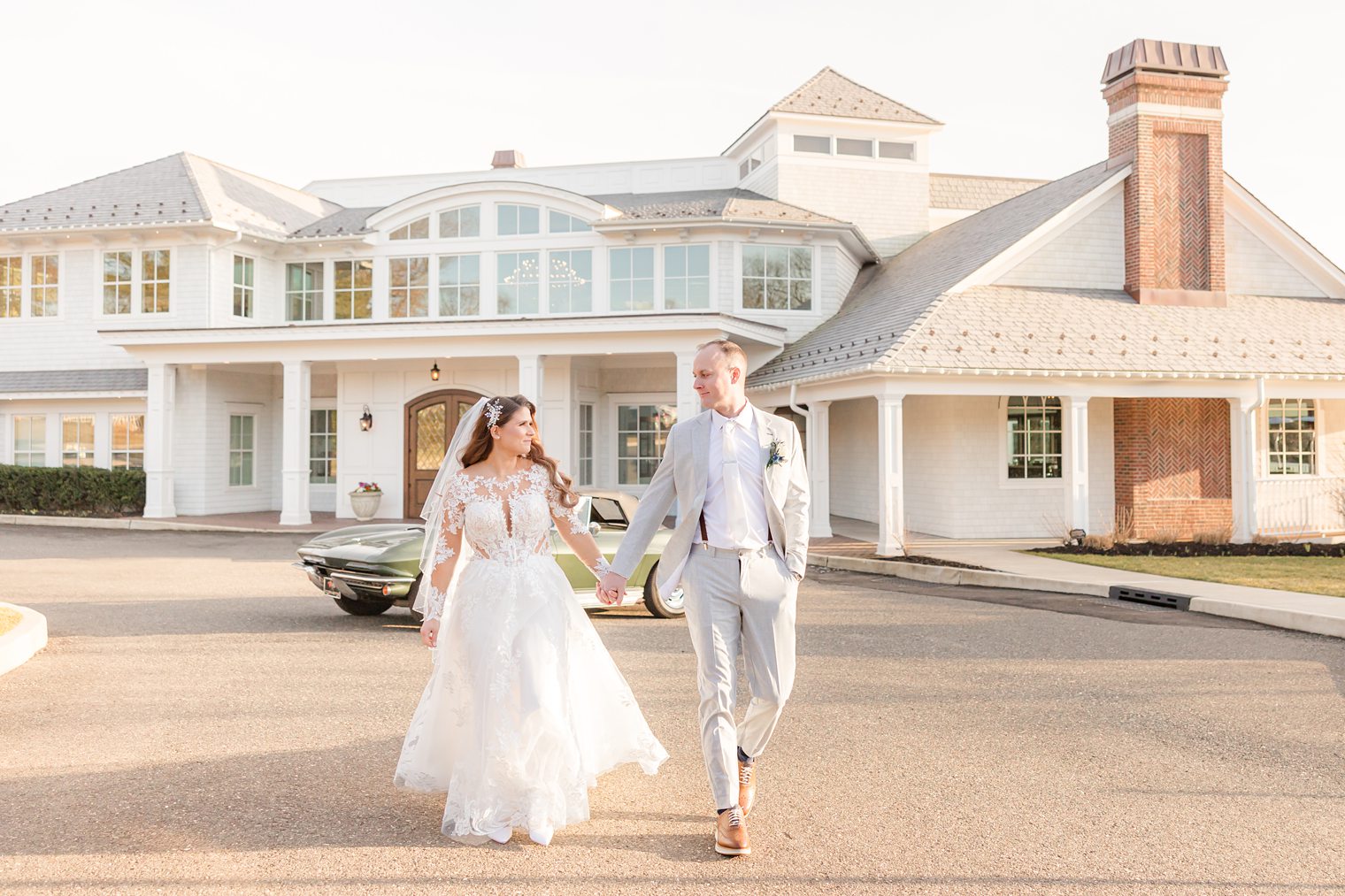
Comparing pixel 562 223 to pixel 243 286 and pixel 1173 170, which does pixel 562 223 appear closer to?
pixel 243 286

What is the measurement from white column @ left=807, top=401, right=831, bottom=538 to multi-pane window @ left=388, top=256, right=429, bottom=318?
9501mm

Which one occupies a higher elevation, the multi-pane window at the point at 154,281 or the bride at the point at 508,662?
the multi-pane window at the point at 154,281

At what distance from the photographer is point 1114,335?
1742 cm

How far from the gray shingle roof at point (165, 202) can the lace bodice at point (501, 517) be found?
19.1m

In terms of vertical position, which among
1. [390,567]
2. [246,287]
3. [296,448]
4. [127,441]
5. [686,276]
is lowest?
[390,567]

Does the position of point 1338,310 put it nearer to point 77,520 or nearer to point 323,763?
point 323,763

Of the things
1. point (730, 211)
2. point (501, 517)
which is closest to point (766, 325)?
point (730, 211)

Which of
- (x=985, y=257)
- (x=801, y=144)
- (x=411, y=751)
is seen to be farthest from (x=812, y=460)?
(x=411, y=751)

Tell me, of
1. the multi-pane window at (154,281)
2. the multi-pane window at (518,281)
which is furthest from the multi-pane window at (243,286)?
the multi-pane window at (518,281)

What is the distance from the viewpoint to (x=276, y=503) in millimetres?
24422

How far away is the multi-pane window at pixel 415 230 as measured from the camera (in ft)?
76.2

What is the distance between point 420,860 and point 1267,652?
24.0 ft

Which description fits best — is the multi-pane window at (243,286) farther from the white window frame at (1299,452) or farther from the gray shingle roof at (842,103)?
the white window frame at (1299,452)

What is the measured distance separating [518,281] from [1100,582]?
14.6m
